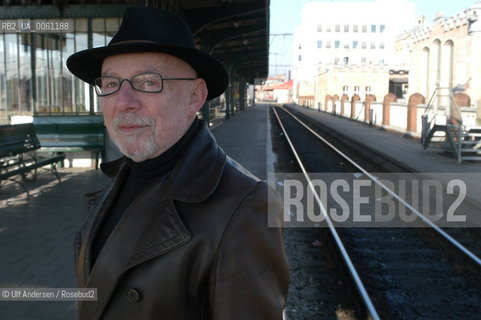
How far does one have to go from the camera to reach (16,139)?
8.35 m

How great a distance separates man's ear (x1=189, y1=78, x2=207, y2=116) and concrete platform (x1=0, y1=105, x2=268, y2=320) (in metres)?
2.55

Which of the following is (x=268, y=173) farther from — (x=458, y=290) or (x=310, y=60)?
(x=310, y=60)

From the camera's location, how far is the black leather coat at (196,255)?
1.40 meters

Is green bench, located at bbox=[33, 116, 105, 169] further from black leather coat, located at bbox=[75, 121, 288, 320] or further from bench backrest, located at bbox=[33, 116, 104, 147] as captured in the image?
black leather coat, located at bbox=[75, 121, 288, 320]

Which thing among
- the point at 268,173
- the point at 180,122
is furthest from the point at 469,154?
the point at 180,122

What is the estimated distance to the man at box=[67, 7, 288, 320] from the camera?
4.66 feet

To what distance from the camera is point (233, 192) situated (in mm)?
1515

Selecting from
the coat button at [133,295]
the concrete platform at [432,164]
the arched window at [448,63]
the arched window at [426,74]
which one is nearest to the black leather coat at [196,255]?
the coat button at [133,295]

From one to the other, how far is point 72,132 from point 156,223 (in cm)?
938

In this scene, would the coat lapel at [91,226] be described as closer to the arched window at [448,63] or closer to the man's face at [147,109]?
the man's face at [147,109]

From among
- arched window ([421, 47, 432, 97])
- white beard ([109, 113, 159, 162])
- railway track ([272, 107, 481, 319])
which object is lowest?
railway track ([272, 107, 481, 319])

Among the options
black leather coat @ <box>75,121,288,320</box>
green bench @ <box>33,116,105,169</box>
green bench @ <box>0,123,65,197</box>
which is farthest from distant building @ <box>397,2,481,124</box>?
black leather coat @ <box>75,121,288,320</box>

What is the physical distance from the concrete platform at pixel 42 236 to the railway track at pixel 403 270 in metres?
2.47

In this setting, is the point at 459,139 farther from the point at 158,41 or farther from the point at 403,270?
the point at 158,41
